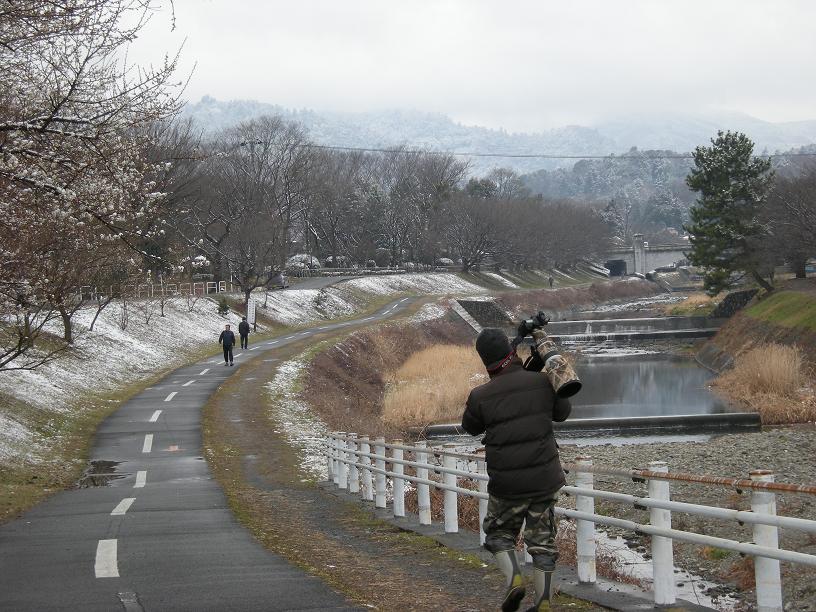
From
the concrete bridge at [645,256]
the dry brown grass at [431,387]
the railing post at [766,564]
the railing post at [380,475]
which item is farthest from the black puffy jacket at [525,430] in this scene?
the concrete bridge at [645,256]

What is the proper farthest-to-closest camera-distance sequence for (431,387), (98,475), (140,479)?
(431,387) → (98,475) → (140,479)

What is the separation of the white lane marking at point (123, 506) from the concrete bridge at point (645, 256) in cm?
14139

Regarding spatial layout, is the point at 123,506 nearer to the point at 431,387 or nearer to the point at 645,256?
the point at 431,387

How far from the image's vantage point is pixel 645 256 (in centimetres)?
15250

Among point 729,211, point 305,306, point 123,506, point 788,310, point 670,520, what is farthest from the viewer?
point 305,306

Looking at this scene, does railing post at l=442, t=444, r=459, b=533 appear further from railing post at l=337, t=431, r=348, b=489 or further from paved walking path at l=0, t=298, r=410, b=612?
railing post at l=337, t=431, r=348, b=489

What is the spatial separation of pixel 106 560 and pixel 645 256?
486ft

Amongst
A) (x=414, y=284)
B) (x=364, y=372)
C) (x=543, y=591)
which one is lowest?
(x=364, y=372)

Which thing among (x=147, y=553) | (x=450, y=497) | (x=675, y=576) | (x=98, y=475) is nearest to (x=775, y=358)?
(x=675, y=576)

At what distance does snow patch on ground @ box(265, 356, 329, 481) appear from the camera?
22.5m

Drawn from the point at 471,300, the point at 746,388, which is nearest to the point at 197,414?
the point at 746,388

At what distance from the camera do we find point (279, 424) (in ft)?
91.2

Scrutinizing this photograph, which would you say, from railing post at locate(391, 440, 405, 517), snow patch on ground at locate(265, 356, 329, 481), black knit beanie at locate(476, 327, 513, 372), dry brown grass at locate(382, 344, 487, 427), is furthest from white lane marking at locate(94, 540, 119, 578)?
dry brown grass at locate(382, 344, 487, 427)

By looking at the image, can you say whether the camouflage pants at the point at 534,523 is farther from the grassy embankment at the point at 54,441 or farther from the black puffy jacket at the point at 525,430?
the grassy embankment at the point at 54,441
